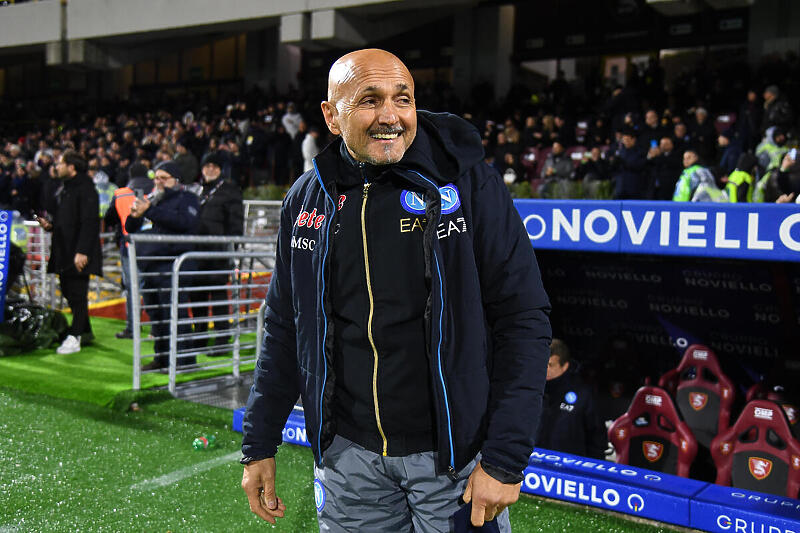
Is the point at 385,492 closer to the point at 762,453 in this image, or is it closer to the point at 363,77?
the point at 363,77

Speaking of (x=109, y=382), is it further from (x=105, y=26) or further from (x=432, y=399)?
(x=105, y=26)

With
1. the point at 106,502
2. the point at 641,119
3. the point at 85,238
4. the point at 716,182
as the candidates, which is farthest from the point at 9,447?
the point at 641,119

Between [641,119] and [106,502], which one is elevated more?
[641,119]

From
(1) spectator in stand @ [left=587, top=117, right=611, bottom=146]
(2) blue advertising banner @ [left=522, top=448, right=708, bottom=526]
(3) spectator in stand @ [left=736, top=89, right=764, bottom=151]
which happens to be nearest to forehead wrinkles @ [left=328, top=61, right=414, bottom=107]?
(2) blue advertising banner @ [left=522, top=448, right=708, bottom=526]

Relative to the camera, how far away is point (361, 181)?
5.69 feet

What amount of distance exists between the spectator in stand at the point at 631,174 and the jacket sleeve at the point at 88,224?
687cm

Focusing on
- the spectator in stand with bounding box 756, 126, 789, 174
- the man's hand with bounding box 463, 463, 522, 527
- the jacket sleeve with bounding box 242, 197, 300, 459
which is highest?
the spectator in stand with bounding box 756, 126, 789, 174

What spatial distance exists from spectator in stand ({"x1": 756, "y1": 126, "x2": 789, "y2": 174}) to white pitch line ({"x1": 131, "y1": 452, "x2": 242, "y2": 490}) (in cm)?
809

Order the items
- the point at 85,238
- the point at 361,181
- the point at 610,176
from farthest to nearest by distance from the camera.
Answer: the point at 610,176, the point at 85,238, the point at 361,181

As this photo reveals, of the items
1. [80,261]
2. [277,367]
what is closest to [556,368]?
[277,367]

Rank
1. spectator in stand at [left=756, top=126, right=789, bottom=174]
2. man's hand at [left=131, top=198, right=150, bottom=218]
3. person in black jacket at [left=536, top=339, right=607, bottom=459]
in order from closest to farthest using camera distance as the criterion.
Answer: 1. person in black jacket at [left=536, top=339, right=607, bottom=459]
2. man's hand at [left=131, top=198, right=150, bottom=218]
3. spectator in stand at [left=756, top=126, right=789, bottom=174]

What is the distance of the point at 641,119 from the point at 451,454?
11976mm

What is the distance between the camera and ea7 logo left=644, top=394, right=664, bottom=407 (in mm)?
4336

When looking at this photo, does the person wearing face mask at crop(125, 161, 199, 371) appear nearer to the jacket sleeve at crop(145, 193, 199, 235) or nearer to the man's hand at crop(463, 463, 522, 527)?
the jacket sleeve at crop(145, 193, 199, 235)
